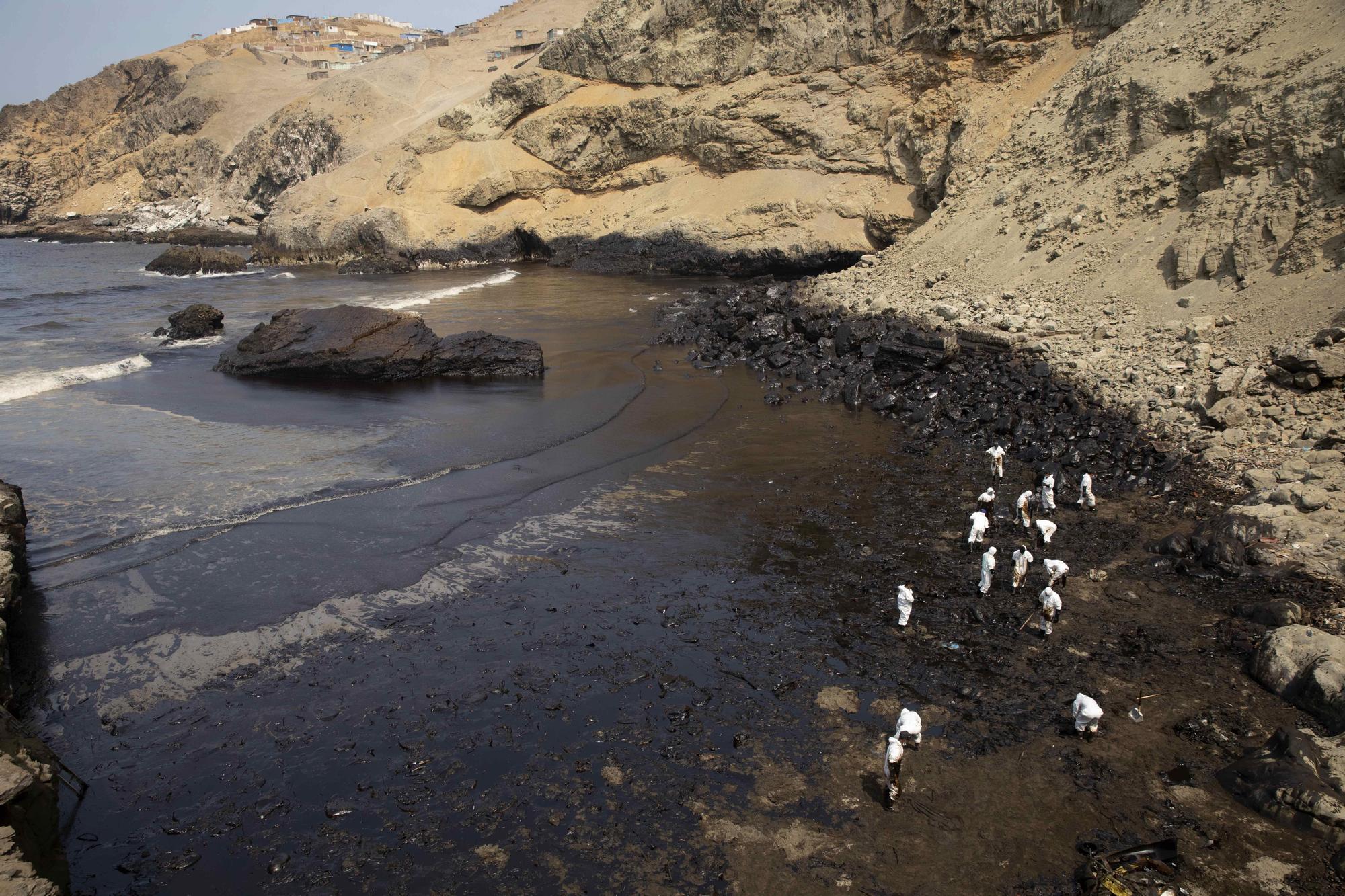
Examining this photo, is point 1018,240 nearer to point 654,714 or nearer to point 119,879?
point 654,714

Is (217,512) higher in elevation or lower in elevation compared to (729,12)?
lower

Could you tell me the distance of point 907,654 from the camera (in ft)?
24.8

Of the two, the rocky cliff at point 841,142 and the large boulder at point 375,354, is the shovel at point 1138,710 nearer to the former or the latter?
the rocky cliff at point 841,142

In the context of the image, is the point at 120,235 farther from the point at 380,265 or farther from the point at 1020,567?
the point at 1020,567

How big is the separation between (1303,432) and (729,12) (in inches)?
1310

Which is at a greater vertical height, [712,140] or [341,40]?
[341,40]

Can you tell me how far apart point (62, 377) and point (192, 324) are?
4995mm

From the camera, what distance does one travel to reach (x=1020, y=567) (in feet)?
27.5

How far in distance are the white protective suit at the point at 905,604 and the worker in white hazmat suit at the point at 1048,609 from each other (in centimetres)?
117

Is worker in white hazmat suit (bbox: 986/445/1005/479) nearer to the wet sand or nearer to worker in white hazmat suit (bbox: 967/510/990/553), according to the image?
the wet sand

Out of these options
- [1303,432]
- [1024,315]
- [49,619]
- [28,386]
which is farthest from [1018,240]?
[28,386]

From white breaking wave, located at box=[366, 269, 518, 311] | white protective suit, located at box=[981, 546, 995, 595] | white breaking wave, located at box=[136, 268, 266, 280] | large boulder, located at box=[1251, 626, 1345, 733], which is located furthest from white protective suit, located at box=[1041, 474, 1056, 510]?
white breaking wave, located at box=[136, 268, 266, 280]

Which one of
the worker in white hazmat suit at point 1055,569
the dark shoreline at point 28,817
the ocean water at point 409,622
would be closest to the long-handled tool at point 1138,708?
the worker in white hazmat suit at point 1055,569

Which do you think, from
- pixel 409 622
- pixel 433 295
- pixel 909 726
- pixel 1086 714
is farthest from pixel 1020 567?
pixel 433 295
